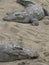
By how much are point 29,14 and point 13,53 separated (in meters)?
3.33

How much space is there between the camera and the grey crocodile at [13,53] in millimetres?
5234

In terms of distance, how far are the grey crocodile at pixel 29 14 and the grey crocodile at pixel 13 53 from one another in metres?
2.41

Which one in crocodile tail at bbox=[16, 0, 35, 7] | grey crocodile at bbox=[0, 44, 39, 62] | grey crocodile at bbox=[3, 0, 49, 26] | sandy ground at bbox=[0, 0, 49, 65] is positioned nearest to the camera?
grey crocodile at bbox=[0, 44, 39, 62]

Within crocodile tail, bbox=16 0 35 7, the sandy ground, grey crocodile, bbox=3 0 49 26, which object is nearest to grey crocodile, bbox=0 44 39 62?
the sandy ground

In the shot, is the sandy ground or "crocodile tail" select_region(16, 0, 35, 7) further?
"crocodile tail" select_region(16, 0, 35, 7)

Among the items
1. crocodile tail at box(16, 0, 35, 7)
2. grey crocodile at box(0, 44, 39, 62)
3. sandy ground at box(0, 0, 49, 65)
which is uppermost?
grey crocodile at box(0, 44, 39, 62)

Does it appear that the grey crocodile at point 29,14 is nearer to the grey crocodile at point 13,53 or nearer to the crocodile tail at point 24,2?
the crocodile tail at point 24,2

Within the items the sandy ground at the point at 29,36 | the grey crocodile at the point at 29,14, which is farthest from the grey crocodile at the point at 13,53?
the grey crocodile at the point at 29,14

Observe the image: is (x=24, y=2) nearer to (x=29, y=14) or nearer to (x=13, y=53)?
(x=29, y=14)

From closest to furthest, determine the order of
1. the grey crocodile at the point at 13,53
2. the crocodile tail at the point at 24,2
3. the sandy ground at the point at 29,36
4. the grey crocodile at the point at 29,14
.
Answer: the grey crocodile at the point at 13,53 → the sandy ground at the point at 29,36 → the grey crocodile at the point at 29,14 → the crocodile tail at the point at 24,2

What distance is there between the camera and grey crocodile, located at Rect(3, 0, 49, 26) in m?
7.94

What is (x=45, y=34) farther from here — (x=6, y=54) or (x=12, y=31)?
(x=6, y=54)

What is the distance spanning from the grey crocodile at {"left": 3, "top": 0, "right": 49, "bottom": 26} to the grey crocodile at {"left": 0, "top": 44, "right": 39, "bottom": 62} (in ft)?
7.89

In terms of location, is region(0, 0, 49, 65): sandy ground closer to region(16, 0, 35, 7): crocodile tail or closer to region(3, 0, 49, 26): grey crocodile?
region(3, 0, 49, 26): grey crocodile
